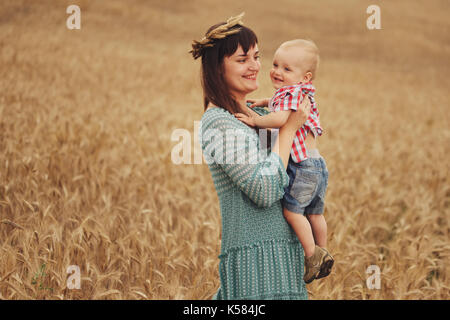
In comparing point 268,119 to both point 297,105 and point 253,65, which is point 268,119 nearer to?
point 297,105

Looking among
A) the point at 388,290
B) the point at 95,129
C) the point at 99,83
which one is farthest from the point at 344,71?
the point at 388,290

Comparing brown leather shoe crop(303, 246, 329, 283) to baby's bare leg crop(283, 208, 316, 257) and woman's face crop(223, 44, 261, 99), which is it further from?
woman's face crop(223, 44, 261, 99)

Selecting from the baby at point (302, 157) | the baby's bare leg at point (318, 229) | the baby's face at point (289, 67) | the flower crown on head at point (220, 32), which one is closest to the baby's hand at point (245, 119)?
the baby at point (302, 157)

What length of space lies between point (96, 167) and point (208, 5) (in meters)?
22.6

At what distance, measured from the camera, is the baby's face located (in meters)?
2.28

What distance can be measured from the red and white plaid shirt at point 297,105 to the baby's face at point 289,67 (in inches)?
1.5

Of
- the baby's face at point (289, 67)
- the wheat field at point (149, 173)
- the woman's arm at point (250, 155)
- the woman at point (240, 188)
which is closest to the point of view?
the woman's arm at point (250, 155)

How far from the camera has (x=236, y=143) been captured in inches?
80.4

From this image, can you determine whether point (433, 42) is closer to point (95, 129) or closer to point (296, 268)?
point (95, 129)

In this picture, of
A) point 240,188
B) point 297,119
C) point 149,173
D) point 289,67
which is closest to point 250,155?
point 240,188

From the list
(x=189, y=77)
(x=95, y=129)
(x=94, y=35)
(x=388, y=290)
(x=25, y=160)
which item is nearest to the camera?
(x=388, y=290)

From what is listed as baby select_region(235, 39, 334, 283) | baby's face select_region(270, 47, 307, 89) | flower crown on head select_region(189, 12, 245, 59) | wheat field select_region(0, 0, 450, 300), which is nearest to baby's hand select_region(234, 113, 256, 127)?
baby select_region(235, 39, 334, 283)

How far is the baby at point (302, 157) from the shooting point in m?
2.20

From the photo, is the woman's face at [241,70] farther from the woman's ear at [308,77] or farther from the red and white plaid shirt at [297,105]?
the woman's ear at [308,77]
